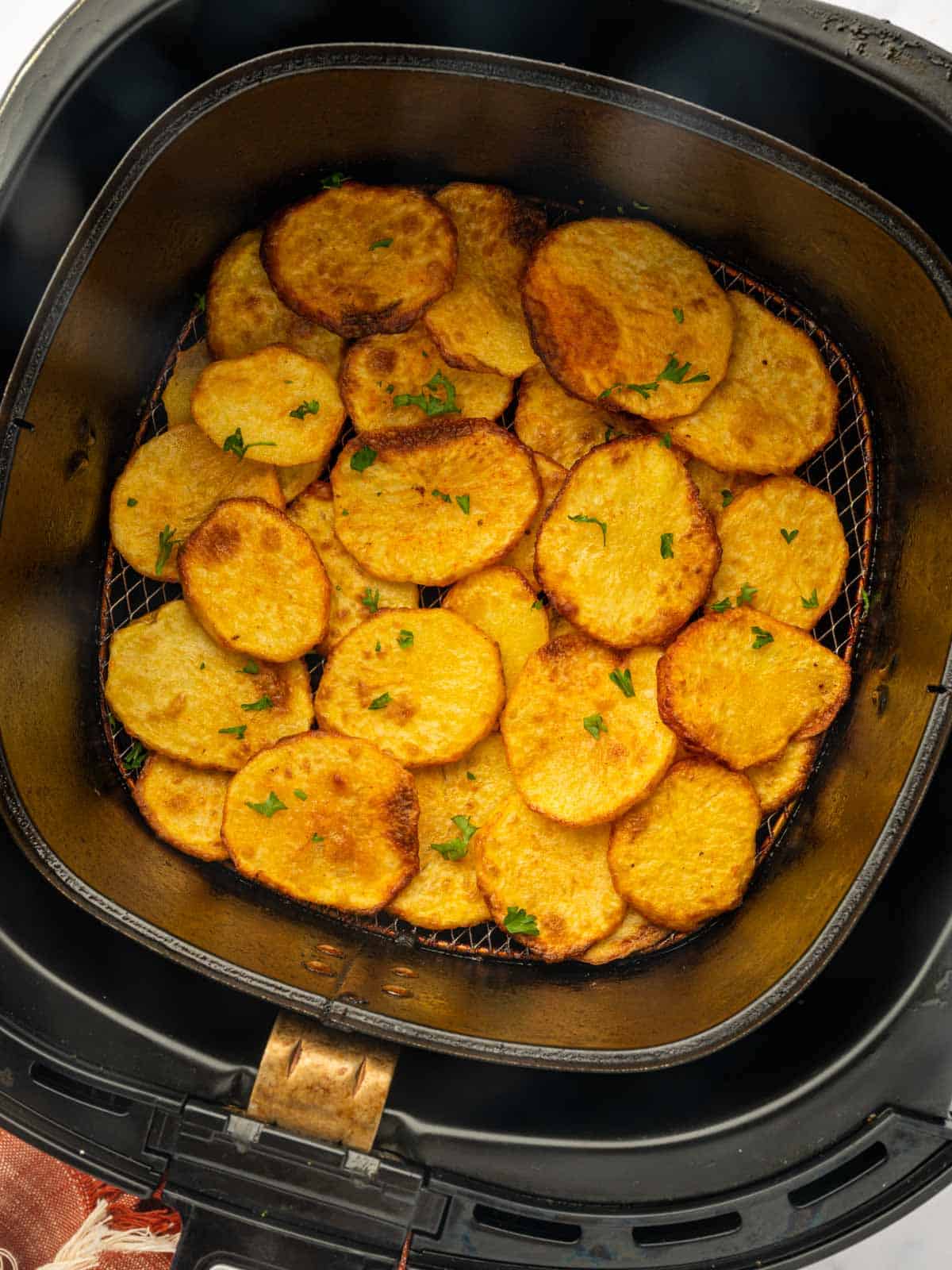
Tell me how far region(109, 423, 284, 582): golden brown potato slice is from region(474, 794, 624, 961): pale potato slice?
2.47 ft

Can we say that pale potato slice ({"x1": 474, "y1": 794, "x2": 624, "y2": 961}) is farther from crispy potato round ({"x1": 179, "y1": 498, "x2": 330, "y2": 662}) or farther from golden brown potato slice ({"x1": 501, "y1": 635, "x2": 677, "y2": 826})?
crispy potato round ({"x1": 179, "y1": 498, "x2": 330, "y2": 662})

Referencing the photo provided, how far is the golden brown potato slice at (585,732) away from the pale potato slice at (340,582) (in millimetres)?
295

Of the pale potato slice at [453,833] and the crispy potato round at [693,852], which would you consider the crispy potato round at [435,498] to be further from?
the crispy potato round at [693,852]

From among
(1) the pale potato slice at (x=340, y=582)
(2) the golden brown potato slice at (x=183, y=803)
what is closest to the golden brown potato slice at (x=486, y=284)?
(1) the pale potato slice at (x=340, y=582)

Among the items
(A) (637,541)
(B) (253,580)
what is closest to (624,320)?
(A) (637,541)

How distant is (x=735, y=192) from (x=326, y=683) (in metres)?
1.12

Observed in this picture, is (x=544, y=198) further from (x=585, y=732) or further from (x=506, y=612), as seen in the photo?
(x=585, y=732)

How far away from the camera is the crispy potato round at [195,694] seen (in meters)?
1.95

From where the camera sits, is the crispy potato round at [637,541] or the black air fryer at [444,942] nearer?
the black air fryer at [444,942]

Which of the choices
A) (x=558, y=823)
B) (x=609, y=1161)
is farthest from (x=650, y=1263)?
(x=558, y=823)

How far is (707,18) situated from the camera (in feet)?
4.98

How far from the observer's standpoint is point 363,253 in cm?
194

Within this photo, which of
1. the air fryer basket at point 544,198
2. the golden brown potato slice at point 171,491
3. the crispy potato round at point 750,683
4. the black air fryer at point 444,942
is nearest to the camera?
the black air fryer at point 444,942

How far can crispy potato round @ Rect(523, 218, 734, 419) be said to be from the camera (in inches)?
74.6
